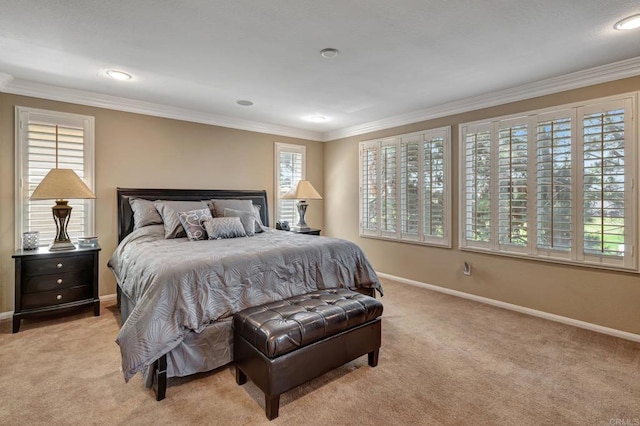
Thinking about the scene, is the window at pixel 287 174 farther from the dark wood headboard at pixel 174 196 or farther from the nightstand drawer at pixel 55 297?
the nightstand drawer at pixel 55 297

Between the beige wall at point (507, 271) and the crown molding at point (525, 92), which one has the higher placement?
the crown molding at point (525, 92)

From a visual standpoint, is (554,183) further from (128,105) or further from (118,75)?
(128,105)

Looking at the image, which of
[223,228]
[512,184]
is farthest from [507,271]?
[223,228]

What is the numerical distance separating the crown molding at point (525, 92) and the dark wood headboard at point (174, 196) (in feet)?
7.14

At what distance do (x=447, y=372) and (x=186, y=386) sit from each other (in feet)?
6.11

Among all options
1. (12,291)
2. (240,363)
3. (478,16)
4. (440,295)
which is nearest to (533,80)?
(478,16)

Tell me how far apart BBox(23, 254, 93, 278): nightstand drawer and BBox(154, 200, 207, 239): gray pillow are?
A: 0.80 meters

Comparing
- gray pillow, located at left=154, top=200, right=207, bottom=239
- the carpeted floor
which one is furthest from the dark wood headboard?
the carpeted floor

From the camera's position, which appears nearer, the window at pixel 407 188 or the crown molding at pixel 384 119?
the crown molding at pixel 384 119

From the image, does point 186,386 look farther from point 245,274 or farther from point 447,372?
point 447,372

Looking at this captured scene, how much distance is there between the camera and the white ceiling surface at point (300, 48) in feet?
6.90

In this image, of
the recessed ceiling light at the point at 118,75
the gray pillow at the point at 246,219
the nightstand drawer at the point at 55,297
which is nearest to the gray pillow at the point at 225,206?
the gray pillow at the point at 246,219

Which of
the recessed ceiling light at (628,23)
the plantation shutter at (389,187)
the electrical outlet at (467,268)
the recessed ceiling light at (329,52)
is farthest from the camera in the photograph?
the plantation shutter at (389,187)

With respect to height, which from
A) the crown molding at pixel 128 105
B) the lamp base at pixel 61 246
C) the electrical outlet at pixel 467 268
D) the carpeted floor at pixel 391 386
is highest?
the crown molding at pixel 128 105
